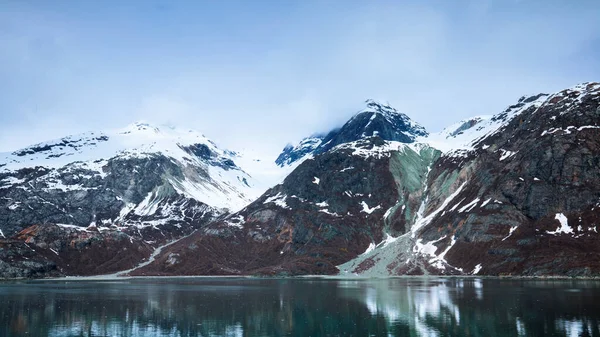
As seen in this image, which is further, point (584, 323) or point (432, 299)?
point (432, 299)

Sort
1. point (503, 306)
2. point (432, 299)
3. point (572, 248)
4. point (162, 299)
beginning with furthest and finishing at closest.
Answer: point (572, 248) < point (162, 299) < point (432, 299) < point (503, 306)

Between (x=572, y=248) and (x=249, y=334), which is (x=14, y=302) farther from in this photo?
(x=572, y=248)

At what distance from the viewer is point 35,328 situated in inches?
3051

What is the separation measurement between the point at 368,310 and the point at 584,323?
34.6m

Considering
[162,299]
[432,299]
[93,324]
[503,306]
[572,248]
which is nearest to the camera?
[93,324]

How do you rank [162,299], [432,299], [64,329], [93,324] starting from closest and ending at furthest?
[64,329], [93,324], [432,299], [162,299]

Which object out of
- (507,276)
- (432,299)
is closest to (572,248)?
(507,276)

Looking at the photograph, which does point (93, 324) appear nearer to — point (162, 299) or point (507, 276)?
point (162, 299)

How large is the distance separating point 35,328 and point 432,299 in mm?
72635

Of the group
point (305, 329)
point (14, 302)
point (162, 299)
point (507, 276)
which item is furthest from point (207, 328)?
point (507, 276)

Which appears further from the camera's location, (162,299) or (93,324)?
(162,299)

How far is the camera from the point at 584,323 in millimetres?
71438

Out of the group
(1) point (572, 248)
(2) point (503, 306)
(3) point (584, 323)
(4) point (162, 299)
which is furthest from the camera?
(1) point (572, 248)

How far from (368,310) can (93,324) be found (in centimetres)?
4450
